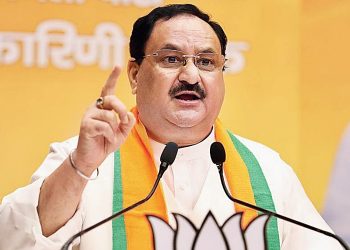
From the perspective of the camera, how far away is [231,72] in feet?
9.82

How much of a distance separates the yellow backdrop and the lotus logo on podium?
1219 mm

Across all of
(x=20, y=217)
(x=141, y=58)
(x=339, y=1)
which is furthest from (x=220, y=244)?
(x=339, y=1)

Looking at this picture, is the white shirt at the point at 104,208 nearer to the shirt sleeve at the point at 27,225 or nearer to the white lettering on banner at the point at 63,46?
the shirt sleeve at the point at 27,225

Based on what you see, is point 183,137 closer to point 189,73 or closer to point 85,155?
point 189,73

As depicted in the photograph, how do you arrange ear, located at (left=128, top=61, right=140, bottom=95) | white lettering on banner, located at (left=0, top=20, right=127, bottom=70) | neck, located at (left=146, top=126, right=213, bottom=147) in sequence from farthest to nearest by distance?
white lettering on banner, located at (left=0, top=20, right=127, bottom=70)
ear, located at (left=128, top=61, right=140, bottom=95)
neck, located at (left=146, top=126, right=213, bottom=147)

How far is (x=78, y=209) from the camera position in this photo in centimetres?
181

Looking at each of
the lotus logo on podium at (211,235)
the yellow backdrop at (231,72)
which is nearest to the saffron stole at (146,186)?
the lotus logo on podium at (211,235)

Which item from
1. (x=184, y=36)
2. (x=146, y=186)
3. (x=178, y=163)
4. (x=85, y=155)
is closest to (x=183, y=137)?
(x=178, y=163)

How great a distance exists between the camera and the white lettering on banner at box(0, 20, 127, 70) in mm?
2750

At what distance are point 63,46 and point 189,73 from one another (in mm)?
836

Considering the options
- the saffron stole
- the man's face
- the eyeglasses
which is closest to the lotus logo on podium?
the saffron stole

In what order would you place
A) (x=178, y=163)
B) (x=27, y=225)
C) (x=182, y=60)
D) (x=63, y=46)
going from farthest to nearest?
(x=63, y=46) → (x=178, y=163) → (x=182, y=60) → (x=27, y=225)

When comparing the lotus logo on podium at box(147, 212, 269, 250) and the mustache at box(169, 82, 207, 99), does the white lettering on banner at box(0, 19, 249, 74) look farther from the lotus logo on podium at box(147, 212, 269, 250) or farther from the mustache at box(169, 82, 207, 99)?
the lotus logo on podium at box(147, 212, 269, 250)

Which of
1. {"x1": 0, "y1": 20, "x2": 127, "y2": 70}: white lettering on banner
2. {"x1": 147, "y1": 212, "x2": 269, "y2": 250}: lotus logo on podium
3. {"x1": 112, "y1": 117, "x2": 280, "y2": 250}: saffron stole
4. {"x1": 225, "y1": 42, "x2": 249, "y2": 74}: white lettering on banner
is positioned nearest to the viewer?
{"x1": 147, "y1": 212, "x2": 269, "y2": 250}: lotus logo on podium
